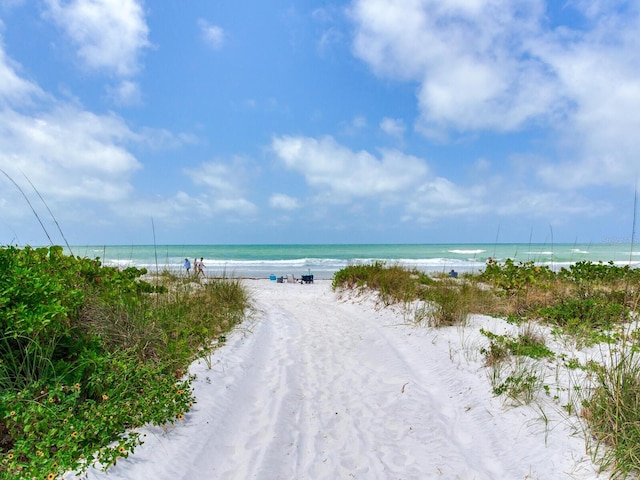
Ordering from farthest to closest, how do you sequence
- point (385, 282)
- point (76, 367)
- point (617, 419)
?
1. point (385, 282)
2. point (76, 367)
3. point (617, 419)

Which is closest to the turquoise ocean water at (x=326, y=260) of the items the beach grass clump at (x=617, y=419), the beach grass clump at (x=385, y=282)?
the beach grass clump at (x=385, y=282)

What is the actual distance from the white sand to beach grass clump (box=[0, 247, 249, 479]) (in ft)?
0.94

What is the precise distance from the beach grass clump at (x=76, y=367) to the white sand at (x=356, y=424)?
29 centimetres

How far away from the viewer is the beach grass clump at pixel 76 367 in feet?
9.50

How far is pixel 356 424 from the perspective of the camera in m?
4.19

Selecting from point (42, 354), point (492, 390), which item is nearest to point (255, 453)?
point (42, 354)

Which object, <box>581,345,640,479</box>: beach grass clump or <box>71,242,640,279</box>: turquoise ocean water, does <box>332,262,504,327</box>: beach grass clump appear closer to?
<box>71,242,640,279</box>: turquoise ocean water

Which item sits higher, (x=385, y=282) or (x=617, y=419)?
(x=385, y=282)

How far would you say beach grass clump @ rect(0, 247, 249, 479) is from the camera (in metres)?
2.89

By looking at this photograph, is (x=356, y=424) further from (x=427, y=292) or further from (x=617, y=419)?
(x=427, y=292)

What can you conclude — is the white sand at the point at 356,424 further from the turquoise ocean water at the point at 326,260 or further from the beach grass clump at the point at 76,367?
the turquoise ocean water at the point at 326,260

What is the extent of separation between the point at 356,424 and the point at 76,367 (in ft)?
10.5

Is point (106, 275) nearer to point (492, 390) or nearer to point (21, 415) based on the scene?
point (21, 415)

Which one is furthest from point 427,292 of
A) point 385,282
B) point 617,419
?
point 617,419
